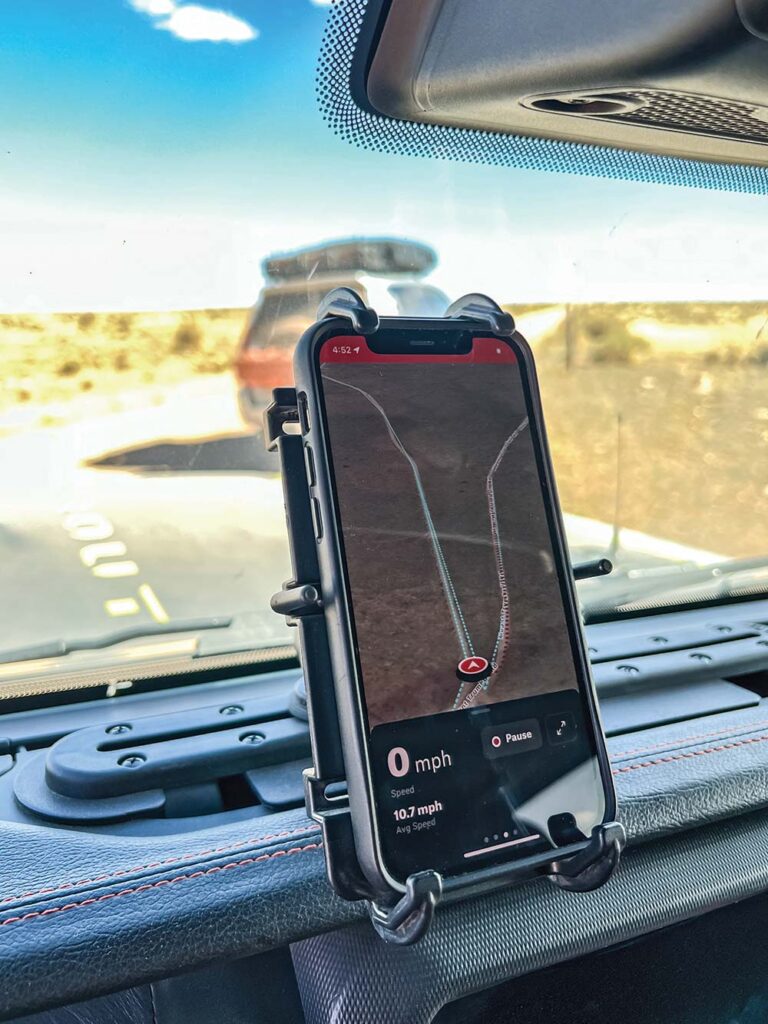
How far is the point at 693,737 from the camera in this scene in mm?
1126

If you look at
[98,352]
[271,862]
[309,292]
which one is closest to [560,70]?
[309,292]

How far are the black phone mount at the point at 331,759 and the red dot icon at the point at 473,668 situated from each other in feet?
→ 0.43

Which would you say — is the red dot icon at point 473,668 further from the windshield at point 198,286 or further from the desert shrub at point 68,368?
the desert shrub at point 68,368

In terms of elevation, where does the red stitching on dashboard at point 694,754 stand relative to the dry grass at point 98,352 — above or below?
below

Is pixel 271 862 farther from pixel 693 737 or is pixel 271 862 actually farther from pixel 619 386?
pixel 619 386

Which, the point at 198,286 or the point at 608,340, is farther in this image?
the point at 608,340

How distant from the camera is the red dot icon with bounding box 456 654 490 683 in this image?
0.89m

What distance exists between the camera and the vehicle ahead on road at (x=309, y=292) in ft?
→ 3.84

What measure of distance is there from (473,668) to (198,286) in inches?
23.6

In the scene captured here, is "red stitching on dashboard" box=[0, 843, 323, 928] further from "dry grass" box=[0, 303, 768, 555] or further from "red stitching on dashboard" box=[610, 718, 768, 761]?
"dry grass" box=[0, 303, 768, 555]

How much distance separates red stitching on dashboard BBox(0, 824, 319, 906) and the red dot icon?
8.3 inches

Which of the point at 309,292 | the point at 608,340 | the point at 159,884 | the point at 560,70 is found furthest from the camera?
the point at 608,340

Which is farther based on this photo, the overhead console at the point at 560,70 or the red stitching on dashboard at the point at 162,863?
the overhead console at the point at 560,70

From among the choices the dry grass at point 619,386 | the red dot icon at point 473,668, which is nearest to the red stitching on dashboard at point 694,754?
the red dot icon at point 473,668
